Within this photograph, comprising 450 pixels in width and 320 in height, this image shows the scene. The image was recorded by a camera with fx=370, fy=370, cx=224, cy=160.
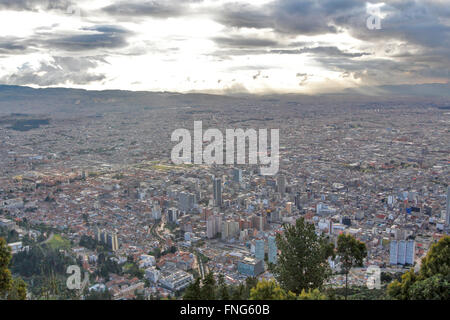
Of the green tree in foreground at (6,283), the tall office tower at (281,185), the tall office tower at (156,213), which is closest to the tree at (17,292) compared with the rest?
the green tree in foreground at (6,283)

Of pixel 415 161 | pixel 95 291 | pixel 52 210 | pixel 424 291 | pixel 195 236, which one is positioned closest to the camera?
pixel 424 291

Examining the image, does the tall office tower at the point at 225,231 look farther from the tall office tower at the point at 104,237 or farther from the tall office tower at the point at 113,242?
the tall office tower at the point at 104,237

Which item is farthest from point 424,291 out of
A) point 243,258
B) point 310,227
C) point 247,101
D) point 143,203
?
point 247,101

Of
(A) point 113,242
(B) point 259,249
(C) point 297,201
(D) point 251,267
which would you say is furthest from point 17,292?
(C) point 297,201

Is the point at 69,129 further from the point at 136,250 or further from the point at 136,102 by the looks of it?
the point at 136,250

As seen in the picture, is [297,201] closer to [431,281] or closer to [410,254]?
[410,254]
